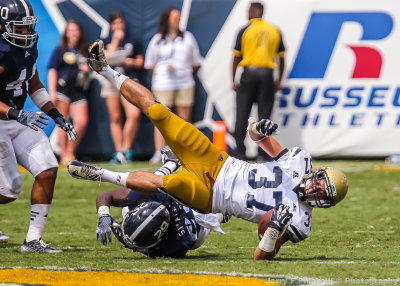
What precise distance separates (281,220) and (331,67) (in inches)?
251

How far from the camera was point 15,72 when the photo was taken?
5844 mm

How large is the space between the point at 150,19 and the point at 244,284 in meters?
7.35

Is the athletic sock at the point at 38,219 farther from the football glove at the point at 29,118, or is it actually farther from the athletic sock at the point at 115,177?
the athletic sock at the point at 115,177

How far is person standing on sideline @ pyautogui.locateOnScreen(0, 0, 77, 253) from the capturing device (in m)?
5.79

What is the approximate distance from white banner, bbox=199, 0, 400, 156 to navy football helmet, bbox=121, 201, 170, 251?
6030 millimetres

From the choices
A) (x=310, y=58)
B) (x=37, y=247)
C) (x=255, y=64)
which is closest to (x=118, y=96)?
(x=255, y=64)

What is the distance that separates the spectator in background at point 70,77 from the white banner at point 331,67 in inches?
62.7

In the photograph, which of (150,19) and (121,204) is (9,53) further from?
(150,19)

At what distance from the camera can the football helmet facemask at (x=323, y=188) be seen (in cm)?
529

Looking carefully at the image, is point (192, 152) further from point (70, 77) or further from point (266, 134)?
point (70, 77)

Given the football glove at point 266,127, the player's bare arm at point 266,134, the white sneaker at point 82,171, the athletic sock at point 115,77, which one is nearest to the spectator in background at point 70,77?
the athletic sock at point 115,77

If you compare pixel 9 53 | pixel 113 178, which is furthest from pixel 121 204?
pixel 9 53

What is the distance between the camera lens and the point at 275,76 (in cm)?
1085

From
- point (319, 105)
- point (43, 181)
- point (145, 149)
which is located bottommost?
point (145, 149)
